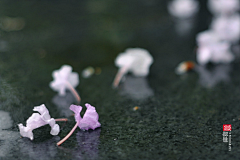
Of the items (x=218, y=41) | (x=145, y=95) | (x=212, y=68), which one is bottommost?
(x=145, y=95)

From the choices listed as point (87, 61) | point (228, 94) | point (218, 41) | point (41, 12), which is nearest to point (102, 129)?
point (228, 94)

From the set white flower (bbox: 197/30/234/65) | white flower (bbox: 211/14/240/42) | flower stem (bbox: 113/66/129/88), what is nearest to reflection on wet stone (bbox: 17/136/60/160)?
flower stem (bbox: 113/66/129/88)

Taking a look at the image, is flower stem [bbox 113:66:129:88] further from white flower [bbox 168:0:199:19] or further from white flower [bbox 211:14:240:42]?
white flower [bbox 168:0:199:19]

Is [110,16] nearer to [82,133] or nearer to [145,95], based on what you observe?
[145,95]

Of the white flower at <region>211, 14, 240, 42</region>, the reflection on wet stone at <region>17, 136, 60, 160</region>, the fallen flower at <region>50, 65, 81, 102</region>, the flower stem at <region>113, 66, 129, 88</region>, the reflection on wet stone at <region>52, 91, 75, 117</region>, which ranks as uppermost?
the white flower at <region>211, 14, 240, 42</region>

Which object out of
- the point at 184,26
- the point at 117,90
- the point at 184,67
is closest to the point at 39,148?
the point at 117,90

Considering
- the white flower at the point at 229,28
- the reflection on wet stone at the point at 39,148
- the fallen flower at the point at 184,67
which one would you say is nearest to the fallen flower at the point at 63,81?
the reflection on wet stone at the point at 39,148

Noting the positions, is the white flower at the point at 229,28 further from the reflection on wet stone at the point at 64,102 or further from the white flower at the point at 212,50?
the reflection on wet stone at the point at 64,102

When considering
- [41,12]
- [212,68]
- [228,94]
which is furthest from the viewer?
[41,12]
